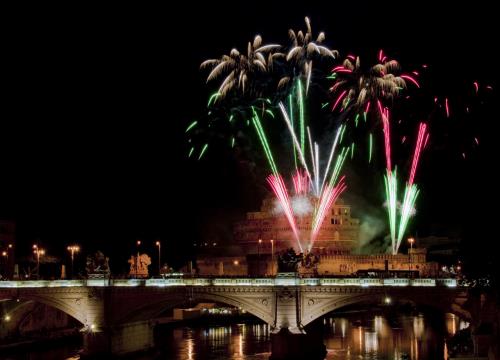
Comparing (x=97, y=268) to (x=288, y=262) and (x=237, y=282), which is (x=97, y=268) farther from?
(x=288, y=262)

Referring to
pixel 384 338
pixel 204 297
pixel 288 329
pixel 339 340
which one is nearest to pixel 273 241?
pixel 339 340

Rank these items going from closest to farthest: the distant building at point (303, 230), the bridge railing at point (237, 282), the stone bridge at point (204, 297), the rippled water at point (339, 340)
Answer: the stone bridge at point (204, 297) < the bridge railing at point (237, 282) < the rippled water at point (339, 340) < the distant building at point (303, 230)

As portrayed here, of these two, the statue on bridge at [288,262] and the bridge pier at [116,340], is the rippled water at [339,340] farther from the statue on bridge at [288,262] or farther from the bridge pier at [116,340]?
the statue on bridge at [288,262]

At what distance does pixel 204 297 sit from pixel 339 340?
18078 millimetres

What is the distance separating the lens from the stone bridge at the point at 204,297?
53.7 m

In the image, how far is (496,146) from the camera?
1347 inches

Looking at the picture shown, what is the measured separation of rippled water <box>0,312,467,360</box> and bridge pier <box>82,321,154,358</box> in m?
1.46

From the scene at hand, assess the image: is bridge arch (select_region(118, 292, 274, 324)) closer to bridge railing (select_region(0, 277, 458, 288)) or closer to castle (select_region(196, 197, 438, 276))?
bridge railing (select_region(0, 277, 458, 288))

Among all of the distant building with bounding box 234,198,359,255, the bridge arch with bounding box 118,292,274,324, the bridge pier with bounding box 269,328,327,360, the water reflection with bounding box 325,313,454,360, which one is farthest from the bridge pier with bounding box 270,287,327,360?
the distant building with bounding box 234,198,359,255

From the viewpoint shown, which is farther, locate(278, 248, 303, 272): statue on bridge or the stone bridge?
locate(278, 248, 303, 272): statue on bridge

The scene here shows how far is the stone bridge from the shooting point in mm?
53656

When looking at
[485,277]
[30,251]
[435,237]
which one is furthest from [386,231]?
[485,277]

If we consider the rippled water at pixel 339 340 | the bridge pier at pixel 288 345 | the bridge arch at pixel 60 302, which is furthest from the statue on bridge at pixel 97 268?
the bridge pier at pixel 288 345

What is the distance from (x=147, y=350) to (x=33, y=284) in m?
10.8
